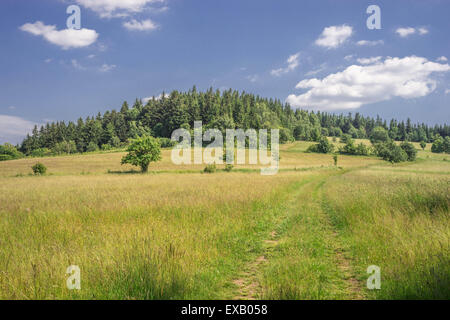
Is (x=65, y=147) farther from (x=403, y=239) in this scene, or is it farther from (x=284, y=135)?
(x=403, y=239)

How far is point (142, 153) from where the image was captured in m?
44.1

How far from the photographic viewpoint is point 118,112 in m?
139

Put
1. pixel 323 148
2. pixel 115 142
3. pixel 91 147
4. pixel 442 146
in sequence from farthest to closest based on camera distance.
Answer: pixel 442 146 → pixel 115 142 → pixel 91 147 → pixel 323 148

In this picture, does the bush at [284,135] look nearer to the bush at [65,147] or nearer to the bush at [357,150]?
the bush at [357,150]

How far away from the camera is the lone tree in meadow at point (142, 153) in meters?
43.2

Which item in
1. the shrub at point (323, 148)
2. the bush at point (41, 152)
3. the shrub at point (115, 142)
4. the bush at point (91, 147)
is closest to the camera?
the bush at point (41, 152)

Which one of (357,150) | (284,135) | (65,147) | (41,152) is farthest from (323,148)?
(41,152)

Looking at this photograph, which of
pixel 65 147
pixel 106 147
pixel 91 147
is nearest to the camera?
pixel 65 147

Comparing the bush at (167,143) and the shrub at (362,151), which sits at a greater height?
the bush at (167,143)

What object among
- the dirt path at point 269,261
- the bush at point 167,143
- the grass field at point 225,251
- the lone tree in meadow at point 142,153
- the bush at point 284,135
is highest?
the bush at point 284,135

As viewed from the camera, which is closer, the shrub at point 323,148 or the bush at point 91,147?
the shrub at point 323,148

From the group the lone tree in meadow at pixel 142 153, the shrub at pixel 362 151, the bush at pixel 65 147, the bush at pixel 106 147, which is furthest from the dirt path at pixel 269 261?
the bush at pixel 65 147
